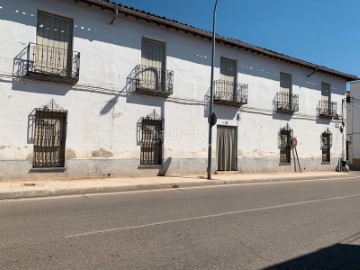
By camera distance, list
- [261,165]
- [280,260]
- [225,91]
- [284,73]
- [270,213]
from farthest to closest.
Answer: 1. [284,73]
2. [261,165]
3. [225,91]
4. [270,213]
5. [280,260]

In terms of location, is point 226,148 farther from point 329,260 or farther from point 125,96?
point 329,260

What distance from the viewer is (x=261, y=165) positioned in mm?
19047

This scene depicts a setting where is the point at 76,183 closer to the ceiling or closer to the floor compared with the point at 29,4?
closer to the floor

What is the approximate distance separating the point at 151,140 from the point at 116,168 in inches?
82.6

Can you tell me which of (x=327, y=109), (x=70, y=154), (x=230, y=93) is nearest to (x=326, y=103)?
(x=327, y=109)

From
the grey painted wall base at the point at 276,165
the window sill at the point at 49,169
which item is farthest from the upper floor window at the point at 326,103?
the window sill at the point at 49,169

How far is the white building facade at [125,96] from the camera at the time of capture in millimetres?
11930

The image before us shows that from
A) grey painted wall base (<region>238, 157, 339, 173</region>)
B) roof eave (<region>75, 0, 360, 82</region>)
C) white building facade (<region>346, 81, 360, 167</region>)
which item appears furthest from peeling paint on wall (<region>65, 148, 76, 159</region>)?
white building facade (<region>346, 81, 360, 167</region>)

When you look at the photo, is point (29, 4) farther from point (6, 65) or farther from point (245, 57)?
point (245, 57)

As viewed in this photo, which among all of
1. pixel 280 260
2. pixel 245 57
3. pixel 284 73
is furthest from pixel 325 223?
pixel 284 73

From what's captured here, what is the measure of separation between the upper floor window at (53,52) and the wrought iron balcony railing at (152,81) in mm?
2568

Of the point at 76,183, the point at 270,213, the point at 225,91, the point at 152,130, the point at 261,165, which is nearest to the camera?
the point at 270,213

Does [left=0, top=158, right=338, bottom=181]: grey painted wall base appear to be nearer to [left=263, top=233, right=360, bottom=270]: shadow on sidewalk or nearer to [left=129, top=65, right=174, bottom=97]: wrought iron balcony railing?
[left=129, top=65, right=174, bottom=97]: wrought iron balcony railing

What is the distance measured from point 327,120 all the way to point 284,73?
5257 millimetres
